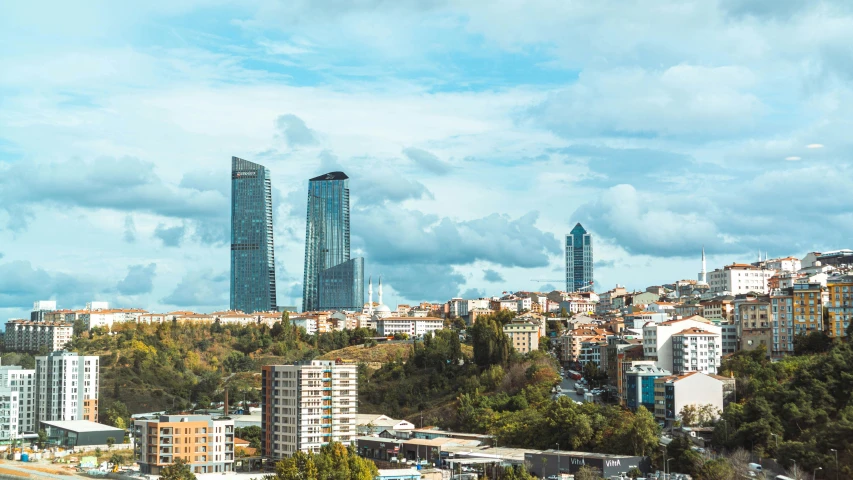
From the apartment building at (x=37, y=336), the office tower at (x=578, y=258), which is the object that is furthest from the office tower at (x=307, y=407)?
the office tower at (x=578, y=258)

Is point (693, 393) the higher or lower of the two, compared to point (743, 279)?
lower

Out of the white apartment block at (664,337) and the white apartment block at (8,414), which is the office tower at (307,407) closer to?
the white apartment block at (664,337)

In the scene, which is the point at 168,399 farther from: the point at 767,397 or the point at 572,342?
the point at 767,397

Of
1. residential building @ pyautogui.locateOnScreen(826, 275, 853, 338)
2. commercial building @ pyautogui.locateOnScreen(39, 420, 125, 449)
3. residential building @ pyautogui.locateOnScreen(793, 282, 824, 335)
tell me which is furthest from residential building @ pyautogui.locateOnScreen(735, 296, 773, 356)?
commercial building @ pyautogui.locateOnScreen(39, 420, 125, 449)

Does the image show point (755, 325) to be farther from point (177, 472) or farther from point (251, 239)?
point (251, 239)

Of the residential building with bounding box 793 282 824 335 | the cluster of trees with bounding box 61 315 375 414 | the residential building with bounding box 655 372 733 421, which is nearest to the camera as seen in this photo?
the residential building with bounding box 655 372 733 421

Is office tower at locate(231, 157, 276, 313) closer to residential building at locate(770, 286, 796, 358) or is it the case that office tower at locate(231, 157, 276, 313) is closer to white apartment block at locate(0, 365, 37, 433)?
white apartment block at locate(0, 365, 37, 433)

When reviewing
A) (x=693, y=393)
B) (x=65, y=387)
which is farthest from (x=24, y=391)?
(x=693, y=393)
